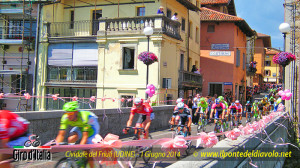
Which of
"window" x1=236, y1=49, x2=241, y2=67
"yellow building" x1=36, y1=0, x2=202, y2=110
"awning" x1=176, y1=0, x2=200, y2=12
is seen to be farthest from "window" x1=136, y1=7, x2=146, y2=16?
"window" x1=236, y1=49, x2=241, y2=67

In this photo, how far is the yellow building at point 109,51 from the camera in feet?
72.7

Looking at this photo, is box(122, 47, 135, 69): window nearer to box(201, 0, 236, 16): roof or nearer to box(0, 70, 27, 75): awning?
box(0, 70, 27, 75): awning

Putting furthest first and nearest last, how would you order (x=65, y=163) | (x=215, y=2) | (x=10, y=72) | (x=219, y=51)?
(x=215, y=2) < (x=219, y=51) < (x=10, y=72) < (x=65, y=163)

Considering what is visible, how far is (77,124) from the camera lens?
22.0 ft

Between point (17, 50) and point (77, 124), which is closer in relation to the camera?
point (77, 124)

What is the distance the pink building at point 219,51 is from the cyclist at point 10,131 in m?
30.2

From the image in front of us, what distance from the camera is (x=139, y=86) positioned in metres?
22.2

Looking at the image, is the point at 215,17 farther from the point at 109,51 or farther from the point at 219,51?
the point at 109,51

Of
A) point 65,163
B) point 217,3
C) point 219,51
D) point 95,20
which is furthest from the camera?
point 217,3

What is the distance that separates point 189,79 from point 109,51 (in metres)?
7.25

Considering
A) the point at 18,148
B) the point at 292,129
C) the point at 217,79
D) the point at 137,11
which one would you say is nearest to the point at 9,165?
the point at 18,148

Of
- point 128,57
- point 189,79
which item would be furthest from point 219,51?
point 128,57

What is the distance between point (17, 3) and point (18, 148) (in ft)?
79.9

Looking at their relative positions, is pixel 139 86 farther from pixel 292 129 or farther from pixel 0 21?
pixel 0 21
